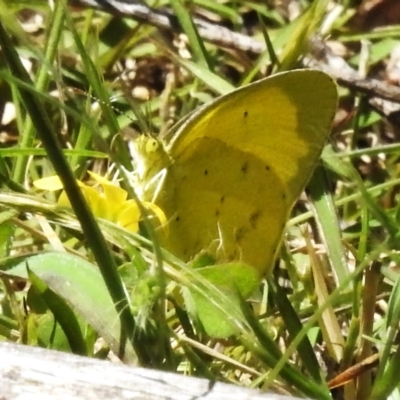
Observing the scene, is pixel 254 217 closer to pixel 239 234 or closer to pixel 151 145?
pixel 239 234

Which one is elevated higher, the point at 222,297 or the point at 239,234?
the point at 222,297

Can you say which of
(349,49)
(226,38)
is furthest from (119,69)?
(349,49)

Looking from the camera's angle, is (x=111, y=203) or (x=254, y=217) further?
(x=254, y=217)

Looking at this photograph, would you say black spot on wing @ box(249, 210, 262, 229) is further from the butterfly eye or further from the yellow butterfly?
the butterfly eye

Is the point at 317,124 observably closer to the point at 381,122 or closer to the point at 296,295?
the point at 296,295

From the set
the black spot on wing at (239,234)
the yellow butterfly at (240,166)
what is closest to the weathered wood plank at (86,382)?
the yellow butterfly at (240,166)

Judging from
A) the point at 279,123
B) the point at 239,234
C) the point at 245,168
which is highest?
the point at 279,123

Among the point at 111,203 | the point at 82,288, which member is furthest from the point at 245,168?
the point at 82,288

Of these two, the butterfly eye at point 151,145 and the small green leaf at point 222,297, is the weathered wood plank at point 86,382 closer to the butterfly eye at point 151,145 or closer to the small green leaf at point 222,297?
the small green leaf at point 222,297

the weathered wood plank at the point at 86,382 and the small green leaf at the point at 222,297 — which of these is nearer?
the weathered wood plank at the point at 86,382
